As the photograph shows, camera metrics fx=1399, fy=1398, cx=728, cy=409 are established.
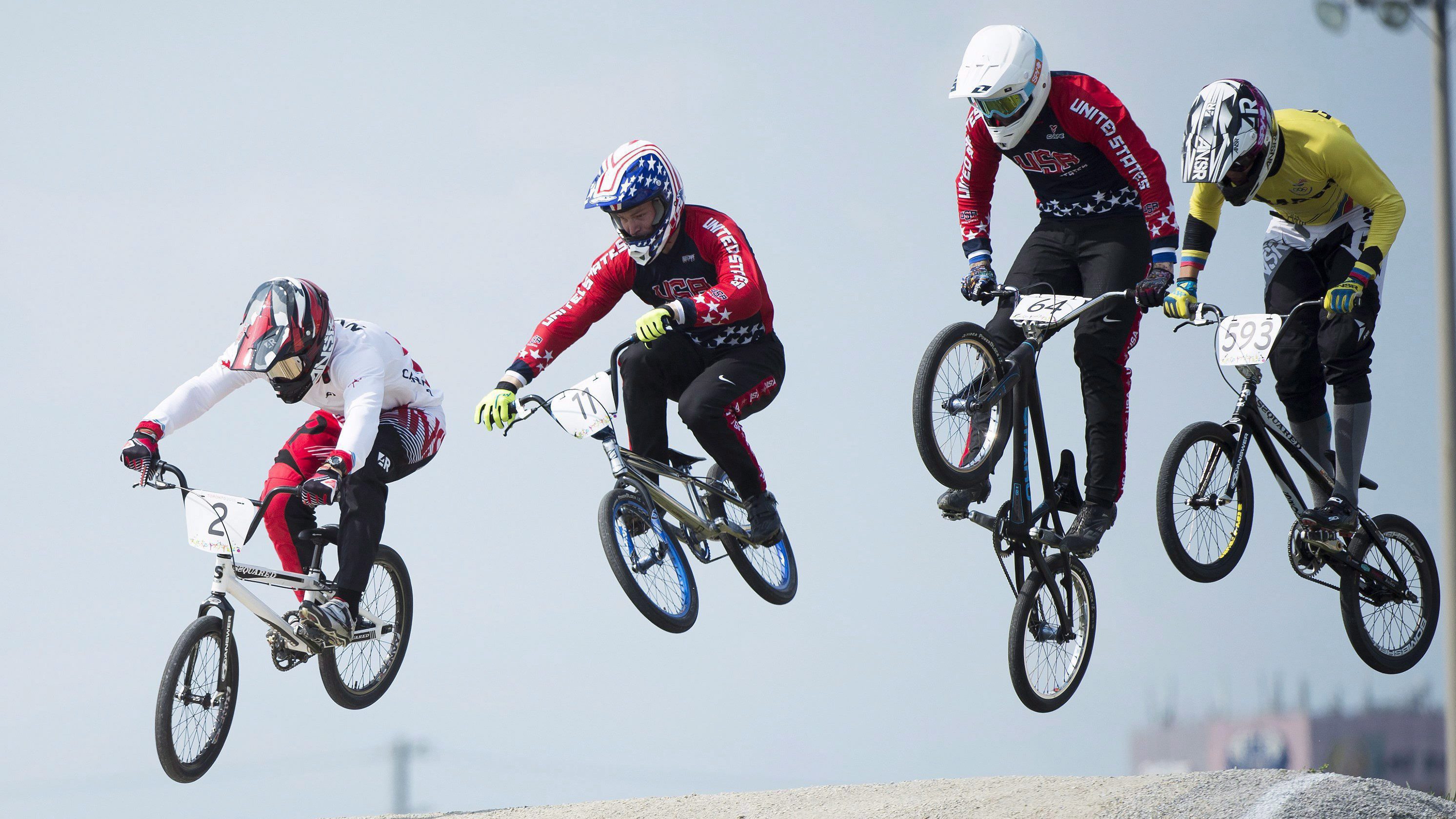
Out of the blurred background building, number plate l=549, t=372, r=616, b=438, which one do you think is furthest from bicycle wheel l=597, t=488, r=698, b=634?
the blurred background building

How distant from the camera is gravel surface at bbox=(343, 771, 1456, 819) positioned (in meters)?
7.63

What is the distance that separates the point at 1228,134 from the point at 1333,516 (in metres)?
2.39

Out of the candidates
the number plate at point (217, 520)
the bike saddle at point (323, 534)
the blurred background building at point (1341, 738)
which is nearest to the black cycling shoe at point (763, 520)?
the bike saddle at point (323, 534)

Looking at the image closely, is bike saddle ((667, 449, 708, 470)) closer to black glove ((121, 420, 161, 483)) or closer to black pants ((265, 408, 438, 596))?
black pants ((265, 408, 438, 596))

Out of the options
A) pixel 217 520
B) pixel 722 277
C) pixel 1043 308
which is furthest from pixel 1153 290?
pixel 217 520

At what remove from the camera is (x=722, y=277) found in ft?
26.3

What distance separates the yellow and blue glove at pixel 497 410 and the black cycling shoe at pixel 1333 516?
15.6 ft

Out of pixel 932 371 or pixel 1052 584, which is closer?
pixel 932 371

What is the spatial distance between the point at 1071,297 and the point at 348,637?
436 cm

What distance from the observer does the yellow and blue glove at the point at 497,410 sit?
7957mm

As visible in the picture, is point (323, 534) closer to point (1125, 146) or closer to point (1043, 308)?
point (1043, 308)

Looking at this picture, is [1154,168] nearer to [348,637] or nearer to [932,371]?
[932,371]

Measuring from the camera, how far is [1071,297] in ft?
24.7

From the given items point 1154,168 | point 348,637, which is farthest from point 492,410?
point 1154,168
